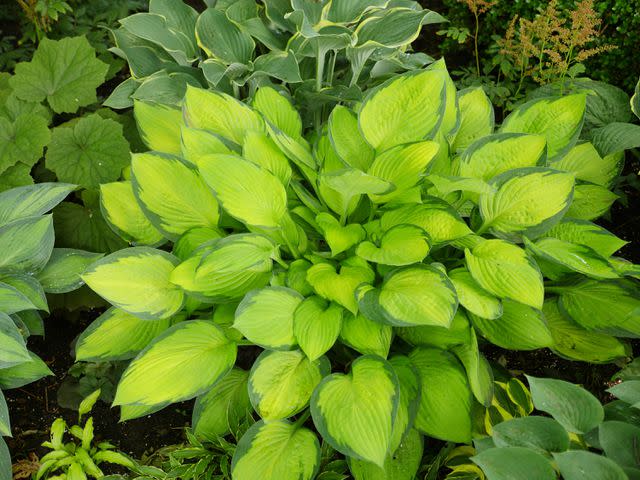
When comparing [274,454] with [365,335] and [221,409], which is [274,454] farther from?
[365,335]

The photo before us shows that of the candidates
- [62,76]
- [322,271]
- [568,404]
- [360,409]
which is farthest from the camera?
[62,76]

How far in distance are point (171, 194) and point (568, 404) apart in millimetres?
1133

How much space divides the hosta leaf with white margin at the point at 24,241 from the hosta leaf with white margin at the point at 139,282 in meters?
0.31

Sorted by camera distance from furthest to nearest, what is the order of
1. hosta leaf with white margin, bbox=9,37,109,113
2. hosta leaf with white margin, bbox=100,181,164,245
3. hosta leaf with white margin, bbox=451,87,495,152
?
hosta leaf with white margin, bbox=9,37,109,113 < hosta leaf with white margin, bbox=451,87,495,152 < hosta leaf with white margin, bbox=100,181,164,245

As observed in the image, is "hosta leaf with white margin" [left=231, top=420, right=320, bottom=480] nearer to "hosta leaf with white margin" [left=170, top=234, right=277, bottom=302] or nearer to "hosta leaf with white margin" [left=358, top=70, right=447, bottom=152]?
"hosta leaf with white margin" [left=170, top=234, right=277, bottom=302]

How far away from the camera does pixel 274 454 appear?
61.9 inches

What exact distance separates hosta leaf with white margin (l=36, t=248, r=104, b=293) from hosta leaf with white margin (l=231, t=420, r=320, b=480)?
720 millimetres

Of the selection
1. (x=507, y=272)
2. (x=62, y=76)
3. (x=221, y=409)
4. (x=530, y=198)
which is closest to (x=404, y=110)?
(x=530, y=198)

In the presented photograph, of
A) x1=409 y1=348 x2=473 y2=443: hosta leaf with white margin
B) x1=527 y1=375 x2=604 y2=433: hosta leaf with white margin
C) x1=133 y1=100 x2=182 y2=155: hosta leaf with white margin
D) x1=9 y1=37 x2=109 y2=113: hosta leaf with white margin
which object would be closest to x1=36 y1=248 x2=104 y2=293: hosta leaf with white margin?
x1=133 y1=100 x2=182 y2=155: hosta leaf with white margin

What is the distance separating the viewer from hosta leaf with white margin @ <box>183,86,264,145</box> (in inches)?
73.4

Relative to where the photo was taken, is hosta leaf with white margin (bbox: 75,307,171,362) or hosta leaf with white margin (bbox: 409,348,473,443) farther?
hosta leaf with white margin (bbox: 75,307,171,362)

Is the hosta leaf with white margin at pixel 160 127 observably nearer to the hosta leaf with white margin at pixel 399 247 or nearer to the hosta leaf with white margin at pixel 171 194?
the hosta leaf with white margin at pixel 171 194

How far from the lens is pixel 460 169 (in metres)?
1.76

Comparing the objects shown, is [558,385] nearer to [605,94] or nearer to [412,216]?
[412,216]
